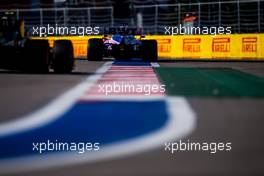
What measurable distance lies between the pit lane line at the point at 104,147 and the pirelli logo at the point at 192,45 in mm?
19746

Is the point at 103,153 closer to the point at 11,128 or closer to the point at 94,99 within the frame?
the point at 11,128

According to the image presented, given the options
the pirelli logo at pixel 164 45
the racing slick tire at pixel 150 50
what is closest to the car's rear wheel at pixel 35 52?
the racing slick tire at pixel 150 50

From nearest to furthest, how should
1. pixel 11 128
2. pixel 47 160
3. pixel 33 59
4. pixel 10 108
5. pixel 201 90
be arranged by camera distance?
pixel 47 160, pixel 11 128, pixel 10 108, pixel 201 90, pixel 33 59

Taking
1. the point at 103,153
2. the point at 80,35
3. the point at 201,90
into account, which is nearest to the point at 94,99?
the point at 201,90

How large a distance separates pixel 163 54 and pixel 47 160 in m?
24.5

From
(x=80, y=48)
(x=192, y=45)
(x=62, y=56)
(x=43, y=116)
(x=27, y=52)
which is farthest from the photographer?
(x=80, y=48)

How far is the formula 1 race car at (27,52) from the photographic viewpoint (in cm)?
1227

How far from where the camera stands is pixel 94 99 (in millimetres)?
7234

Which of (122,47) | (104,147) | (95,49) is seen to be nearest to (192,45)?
(122,47)

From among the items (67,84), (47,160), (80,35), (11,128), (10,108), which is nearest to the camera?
(47,160)

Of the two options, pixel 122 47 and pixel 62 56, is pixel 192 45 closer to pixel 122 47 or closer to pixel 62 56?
pixel 122 47

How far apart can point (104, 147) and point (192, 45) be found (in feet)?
77.5

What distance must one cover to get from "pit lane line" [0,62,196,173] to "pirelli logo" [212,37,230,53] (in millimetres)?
19265

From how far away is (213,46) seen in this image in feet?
87.4
